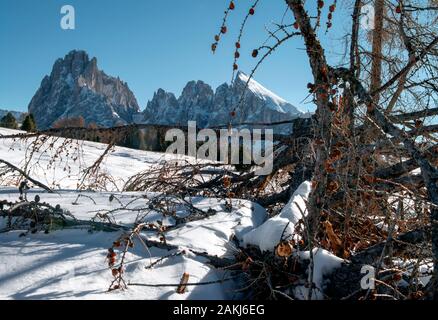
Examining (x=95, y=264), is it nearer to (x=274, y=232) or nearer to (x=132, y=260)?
(x=132, y=260)

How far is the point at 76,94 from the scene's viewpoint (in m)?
125

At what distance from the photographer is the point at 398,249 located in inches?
63.4

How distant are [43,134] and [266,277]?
8.05ft

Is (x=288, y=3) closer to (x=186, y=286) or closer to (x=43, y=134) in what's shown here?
(x=186, y=286)

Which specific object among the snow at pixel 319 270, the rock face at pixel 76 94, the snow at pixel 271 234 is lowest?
the snow at pixel 319 270

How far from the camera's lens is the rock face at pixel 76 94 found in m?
123

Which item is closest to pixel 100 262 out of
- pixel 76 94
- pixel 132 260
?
pixel 132 260

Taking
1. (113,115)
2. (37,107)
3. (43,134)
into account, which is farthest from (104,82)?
(43,134)

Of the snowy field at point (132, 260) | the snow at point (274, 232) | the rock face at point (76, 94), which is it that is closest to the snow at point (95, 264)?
the snowy field at point (132, 260)

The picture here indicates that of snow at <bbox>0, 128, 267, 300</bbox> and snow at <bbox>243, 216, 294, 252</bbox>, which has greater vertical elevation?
snow at <bbox>243, 216, 294, 252</bbox>

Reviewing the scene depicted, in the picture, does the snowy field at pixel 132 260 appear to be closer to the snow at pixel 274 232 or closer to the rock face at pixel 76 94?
the snow at pixel 274 232

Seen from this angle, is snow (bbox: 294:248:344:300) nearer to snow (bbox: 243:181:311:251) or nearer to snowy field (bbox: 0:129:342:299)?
snowy field (bbox: 0:129:342:299)

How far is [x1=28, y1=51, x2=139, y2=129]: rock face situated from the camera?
12275 centimetres

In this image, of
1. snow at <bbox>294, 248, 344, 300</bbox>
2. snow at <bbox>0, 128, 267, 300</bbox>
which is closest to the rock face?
snow at <bbox>0, 128, 267, 300</bbox>
